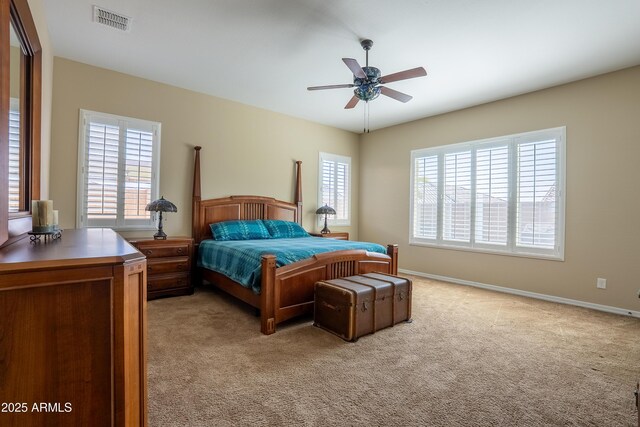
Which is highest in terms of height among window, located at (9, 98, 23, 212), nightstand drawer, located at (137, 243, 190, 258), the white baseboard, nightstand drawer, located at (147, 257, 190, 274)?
window, located at (9, 98, 23, 212)

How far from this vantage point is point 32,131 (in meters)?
2.11

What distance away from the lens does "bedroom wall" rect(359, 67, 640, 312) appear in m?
3.54

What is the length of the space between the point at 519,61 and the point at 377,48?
1.63 m

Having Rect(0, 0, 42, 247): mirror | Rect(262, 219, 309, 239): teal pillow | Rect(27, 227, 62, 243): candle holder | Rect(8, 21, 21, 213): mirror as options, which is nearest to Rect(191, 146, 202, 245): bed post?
Rect(262, 219, 309, 239): teal pillow

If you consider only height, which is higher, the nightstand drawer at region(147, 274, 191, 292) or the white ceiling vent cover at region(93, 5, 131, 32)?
the white ceiling vent cover at region(93, 5, 131, 32)

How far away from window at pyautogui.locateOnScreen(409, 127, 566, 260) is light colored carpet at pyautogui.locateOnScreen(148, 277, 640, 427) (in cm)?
123

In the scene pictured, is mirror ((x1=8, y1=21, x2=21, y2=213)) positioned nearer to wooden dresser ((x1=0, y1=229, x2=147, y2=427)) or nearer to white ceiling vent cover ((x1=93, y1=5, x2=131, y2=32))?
wooden dresser ((x1=0, y1=229, x2=147, y2=427))

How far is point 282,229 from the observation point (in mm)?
4875

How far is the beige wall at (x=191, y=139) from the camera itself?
3.64 metres

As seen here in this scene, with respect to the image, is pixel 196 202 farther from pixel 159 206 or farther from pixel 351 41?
pixel 351 41

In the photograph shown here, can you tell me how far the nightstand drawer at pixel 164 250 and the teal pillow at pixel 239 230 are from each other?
48cm

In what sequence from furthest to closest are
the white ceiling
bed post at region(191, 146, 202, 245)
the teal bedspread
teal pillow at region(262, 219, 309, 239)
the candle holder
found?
teal pillow at region(262, 219, 309, 239)
bed post at region(191, 146, 202, 245)
the teal bedspread
the white ceiling
the candle holder

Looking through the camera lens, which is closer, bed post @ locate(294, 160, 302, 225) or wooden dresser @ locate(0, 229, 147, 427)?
wooden dresser @ locate(0, 229, 147, 427)

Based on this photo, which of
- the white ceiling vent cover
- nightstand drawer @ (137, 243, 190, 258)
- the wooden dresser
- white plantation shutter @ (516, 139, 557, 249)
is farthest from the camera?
white plantation shutter @ (516, 139, 557, 249)
